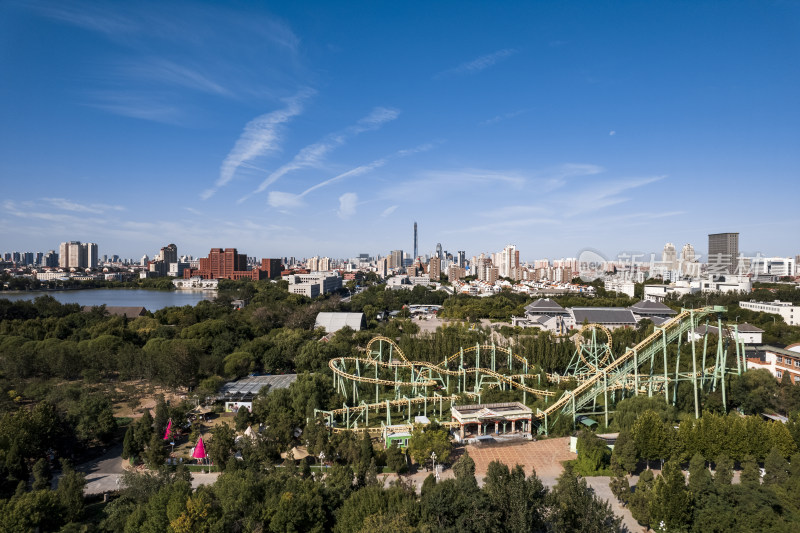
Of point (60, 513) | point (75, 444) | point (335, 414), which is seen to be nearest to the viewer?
point (60, 513)

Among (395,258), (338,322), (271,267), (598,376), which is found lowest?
(338,322)

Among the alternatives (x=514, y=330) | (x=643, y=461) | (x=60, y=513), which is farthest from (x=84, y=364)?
(x=514, y=330)

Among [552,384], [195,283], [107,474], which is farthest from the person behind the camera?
[195,283]

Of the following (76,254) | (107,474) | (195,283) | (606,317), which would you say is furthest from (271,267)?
(107,474)

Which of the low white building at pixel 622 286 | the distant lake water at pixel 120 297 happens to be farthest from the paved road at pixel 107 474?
the low white building at pixel 622 286

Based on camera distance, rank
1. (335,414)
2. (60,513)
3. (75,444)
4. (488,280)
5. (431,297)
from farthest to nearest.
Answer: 1. (488,280)
2. (431,297)
3. (335,414)
4. (75,444)
5. (60,513)

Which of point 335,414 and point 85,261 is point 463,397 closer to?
point 335,414

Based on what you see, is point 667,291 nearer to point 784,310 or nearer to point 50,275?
point 784,310
